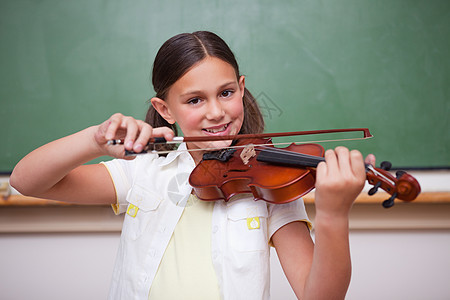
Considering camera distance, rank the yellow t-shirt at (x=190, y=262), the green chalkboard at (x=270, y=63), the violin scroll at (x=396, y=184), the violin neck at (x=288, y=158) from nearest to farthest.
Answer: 1. the violin scroll at (x=396, y=184)
2. the violin neck at (x=288, y=158)
3. the yellow t-shirt at (x=190, y=262)
4. the green chalkboard at (x=270, y=63)

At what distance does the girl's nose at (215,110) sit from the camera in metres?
0.74

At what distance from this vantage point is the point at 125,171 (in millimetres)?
844

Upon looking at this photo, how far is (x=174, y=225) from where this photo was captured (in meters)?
0.78

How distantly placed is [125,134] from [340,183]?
1.16 feet

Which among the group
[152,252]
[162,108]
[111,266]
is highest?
[162,108]

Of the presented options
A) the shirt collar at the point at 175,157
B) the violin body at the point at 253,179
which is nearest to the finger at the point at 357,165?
the violin body at the point at 253,179

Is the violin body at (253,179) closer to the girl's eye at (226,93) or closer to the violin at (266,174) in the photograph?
the violin at (266,174)

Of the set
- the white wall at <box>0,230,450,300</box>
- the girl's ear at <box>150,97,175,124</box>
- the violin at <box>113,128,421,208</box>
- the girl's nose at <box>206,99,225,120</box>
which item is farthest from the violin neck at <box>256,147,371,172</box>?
the white wall at <box>0,230,450,300</box>

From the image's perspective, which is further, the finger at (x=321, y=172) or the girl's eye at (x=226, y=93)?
the girl's eye at (x=226, y=93)

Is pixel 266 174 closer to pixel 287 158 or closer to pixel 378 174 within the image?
pixel 287 158

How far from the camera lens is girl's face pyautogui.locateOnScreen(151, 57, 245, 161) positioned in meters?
0.75

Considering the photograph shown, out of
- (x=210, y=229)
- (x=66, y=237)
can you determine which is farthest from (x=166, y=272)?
(x=66, y=237)

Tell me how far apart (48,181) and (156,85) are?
30 centimetres

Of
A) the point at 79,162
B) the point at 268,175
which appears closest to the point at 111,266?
the point at 79,162
